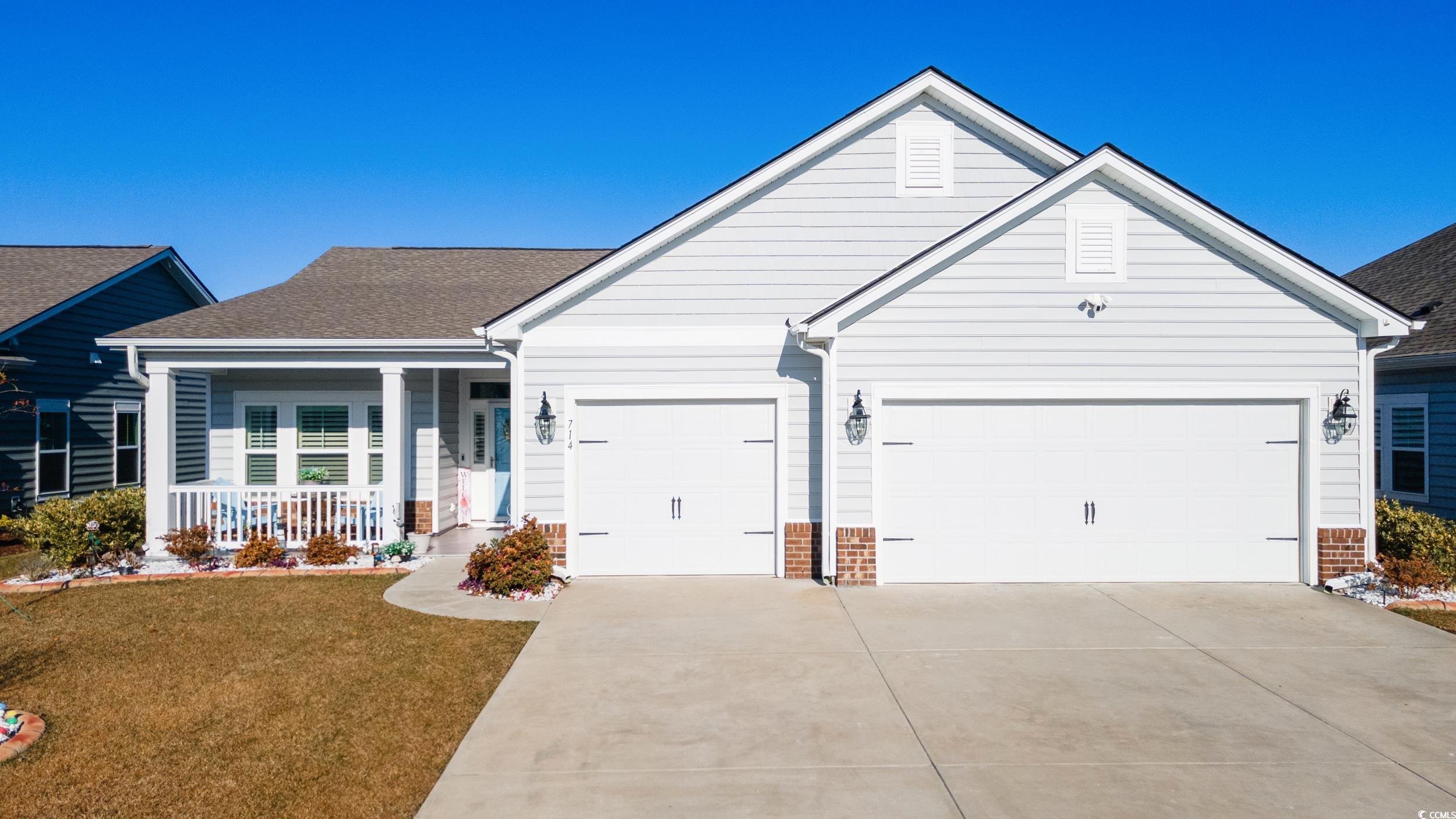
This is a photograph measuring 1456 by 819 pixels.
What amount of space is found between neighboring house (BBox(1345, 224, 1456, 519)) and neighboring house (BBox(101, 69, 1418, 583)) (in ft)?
10.1

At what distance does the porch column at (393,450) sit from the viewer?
10.8 meters

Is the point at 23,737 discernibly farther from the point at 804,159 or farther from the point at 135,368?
the point at 804,159

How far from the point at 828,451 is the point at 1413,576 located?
6368mm

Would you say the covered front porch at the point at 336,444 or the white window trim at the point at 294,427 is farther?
the white window trim at the point at 294,427

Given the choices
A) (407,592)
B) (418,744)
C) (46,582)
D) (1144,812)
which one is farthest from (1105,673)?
(46,582)

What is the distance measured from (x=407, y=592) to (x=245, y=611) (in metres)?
1.56

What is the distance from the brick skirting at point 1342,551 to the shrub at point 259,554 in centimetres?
1265

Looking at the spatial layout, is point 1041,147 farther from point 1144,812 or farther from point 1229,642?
point 1144,812

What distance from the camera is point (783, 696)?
19.2 ft

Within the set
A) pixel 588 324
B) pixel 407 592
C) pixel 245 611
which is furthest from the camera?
pixel 588 324

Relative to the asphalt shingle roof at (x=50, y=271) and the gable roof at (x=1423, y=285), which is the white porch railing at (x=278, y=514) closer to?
the asphalt shingle roof at (x=50, y=271)

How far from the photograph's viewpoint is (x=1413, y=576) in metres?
8.56

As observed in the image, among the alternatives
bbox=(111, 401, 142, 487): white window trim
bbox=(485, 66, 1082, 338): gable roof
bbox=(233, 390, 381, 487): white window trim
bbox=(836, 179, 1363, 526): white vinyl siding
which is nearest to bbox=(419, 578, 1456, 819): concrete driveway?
bbox=(836, 179, 1363, 526): white vinyl siding

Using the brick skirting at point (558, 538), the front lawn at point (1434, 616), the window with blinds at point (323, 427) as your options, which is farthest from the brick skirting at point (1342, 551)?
the window with blinds at point (323, 427)
